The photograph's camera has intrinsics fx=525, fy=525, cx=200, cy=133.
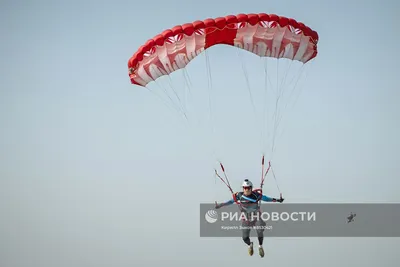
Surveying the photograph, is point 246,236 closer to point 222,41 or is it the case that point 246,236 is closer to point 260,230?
point 260,230

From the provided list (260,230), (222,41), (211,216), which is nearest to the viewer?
(260,230)

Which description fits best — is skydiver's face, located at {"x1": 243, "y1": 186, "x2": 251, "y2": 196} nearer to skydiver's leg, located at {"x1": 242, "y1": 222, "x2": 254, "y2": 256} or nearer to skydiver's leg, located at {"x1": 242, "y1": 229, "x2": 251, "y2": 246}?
skydiver's leg, located at {"x1": 242, "y1": 222, "x2": 254, "y2": 256}

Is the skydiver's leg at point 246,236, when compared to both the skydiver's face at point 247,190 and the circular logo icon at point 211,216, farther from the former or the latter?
the circular logo icon at point 211,216

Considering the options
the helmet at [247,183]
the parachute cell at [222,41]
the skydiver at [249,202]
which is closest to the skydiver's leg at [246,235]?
the skydiver at [249,202]

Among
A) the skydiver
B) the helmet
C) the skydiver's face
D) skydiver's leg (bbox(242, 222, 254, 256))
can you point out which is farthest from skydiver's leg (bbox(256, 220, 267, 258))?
the helmet

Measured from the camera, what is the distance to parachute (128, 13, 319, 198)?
17375 mm

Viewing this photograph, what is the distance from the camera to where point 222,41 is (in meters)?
17.9

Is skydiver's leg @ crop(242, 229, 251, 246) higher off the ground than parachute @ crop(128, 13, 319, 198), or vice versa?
parachute @ crop(128, 13, 319, 198)

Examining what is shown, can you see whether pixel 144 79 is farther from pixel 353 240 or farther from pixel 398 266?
pixel 353 240

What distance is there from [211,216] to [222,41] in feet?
22.2

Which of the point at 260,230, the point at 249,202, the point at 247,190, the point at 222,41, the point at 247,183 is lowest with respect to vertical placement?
the point at 260,230

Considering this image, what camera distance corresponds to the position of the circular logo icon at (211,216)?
20.1 m

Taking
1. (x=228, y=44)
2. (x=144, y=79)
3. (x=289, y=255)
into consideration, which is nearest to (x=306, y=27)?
(x=228, y=44)

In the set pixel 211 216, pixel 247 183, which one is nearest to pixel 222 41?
pixel 247 183
